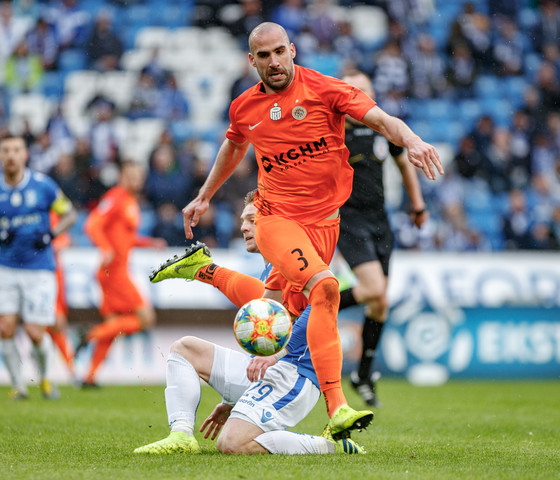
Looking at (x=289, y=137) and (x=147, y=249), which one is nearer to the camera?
(x=289, y=137)

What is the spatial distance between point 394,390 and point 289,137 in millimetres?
5984

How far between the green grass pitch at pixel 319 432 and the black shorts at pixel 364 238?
1.44 m

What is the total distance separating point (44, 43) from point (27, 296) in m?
9.13

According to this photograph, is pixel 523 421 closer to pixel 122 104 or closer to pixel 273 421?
pixel 273 421

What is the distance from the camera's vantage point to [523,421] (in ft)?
24.1

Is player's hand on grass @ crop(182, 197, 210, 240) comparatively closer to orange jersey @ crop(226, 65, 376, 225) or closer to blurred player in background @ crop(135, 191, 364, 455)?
orange jersey @ crop(226, 65, 376, 225)

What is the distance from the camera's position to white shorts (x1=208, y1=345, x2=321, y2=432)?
5.02m

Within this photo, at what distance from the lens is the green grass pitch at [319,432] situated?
4328 mm

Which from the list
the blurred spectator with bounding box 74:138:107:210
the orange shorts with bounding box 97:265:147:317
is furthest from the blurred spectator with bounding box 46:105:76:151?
the orange shorts with bounding box 97:265:147:317

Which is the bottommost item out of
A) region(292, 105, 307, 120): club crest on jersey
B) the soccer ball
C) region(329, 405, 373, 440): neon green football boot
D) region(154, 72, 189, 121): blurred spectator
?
region(329, 405, 373, 440): neon green football boot

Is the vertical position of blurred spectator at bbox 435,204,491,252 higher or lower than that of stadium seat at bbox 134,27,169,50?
lower

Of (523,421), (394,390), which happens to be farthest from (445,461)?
(394,390)

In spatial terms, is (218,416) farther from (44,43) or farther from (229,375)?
(44,43)

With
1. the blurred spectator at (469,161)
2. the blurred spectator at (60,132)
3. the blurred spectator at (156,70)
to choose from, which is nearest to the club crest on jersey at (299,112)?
the blurred spectator at (469,161)
